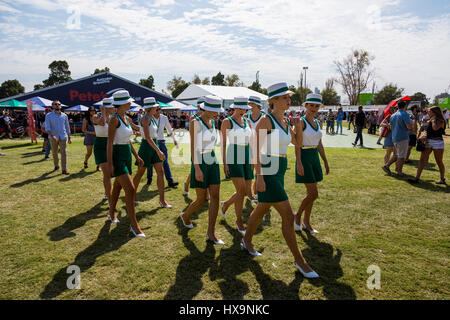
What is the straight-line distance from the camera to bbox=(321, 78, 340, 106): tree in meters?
75.1

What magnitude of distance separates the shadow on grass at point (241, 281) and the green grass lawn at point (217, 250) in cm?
1

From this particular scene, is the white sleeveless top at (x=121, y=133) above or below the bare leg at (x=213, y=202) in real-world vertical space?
above

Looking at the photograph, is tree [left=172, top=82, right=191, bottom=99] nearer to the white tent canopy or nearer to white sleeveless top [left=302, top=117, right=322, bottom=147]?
the white tent canopy

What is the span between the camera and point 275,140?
132 inches

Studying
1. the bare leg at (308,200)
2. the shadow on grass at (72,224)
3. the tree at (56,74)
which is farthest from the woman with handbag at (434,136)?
the tree at (56,74)

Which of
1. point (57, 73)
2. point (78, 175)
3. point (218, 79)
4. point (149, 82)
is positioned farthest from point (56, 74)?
point (78, 175)

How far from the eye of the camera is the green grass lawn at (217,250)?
3.11m

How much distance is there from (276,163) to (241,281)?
5.08ft

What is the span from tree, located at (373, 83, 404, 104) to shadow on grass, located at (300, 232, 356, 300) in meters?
69.1

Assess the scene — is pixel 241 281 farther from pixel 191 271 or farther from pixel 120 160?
pixel 120 160

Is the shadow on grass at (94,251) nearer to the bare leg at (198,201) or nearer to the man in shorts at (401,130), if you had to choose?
the bare leg at (198,201)

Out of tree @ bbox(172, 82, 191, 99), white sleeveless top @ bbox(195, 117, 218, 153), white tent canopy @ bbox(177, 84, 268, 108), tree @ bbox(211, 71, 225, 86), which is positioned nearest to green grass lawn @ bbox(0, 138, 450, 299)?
white sleeveless top @ bbox(195, 117, 218, 153)

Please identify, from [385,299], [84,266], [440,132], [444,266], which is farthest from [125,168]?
[440,132]

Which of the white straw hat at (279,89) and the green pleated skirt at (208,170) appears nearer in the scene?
the white straw hat at (279,89)
